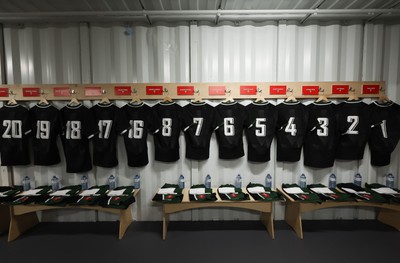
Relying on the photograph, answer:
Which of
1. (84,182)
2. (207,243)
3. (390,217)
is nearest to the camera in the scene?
(207,243)

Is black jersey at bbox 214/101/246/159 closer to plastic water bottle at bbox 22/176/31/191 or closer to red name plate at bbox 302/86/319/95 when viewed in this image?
red name plate at bbox 302/86/319/95

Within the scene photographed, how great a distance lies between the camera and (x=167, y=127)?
2.58m

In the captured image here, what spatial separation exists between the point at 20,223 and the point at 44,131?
1.14 m

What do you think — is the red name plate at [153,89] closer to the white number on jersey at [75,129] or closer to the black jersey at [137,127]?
the black jersey at [137,127]

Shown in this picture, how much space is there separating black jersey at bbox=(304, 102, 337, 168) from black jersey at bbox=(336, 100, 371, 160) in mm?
90

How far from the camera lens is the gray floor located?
2059 mm

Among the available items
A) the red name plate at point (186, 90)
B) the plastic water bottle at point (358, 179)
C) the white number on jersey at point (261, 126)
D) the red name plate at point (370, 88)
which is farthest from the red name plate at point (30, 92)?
the plastic water bottle at point (358, 179)

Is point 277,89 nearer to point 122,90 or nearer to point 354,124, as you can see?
point 354,124

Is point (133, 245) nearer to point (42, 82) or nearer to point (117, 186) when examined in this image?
point (117, 186)

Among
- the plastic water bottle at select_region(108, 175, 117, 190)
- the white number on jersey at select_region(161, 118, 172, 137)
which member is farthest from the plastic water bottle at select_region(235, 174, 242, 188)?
the plastic water bottle at select_region(108, 175, 117, 190)

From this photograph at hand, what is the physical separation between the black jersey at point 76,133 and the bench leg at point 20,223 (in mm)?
738

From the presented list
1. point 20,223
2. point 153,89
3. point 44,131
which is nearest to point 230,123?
point 153,89

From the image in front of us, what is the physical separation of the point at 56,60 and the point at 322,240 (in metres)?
3.94

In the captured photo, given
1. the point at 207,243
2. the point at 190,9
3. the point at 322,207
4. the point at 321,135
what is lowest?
the point at 207,243
